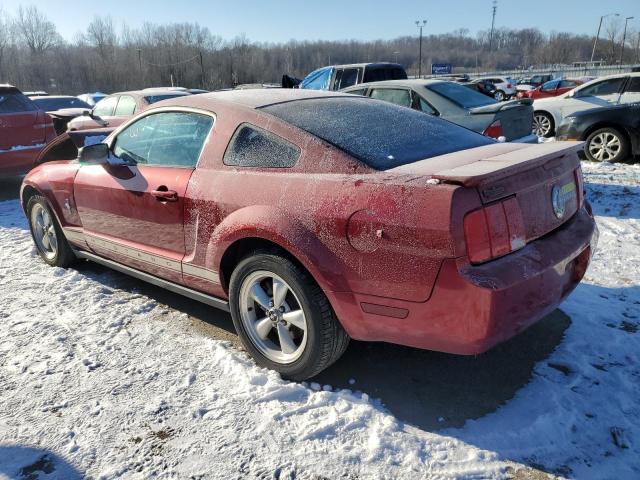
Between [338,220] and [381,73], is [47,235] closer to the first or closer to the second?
[338,220]

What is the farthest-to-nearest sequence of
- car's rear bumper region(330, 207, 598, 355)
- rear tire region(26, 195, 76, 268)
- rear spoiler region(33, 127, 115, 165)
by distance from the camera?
1. rear spoiler region(33, 127, 115, 165)
2. rear tire region(26, 195, 76, 268)
3. car's rear bumper region(330, 207, 598, 355)

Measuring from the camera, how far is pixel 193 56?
238 ft

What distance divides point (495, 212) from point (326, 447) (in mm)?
1281

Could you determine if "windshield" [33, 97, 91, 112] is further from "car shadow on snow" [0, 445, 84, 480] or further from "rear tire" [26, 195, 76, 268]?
"car shadow on snow" [0, 445, 84, 480]

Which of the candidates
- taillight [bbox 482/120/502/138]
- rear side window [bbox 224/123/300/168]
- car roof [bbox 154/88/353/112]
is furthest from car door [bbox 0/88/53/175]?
taillight [bbox 482/120/502/138]

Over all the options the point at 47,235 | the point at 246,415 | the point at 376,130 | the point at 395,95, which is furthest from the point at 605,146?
the point at 47,235

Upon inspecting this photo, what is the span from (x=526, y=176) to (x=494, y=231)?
368 millimetres

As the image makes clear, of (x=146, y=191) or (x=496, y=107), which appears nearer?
(x=146, y=191)

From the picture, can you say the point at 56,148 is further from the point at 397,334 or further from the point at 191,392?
the point at 397,334

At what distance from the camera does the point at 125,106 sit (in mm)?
9148

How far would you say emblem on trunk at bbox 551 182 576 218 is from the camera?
8.22ft

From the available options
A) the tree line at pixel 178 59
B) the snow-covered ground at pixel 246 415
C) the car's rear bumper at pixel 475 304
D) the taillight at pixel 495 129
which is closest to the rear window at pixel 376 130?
the car's rear bumper at pixel 475 304

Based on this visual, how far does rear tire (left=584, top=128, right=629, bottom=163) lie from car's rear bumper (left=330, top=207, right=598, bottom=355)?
6.61 metres

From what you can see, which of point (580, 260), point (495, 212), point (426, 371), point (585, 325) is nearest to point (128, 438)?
point (426, 371)
